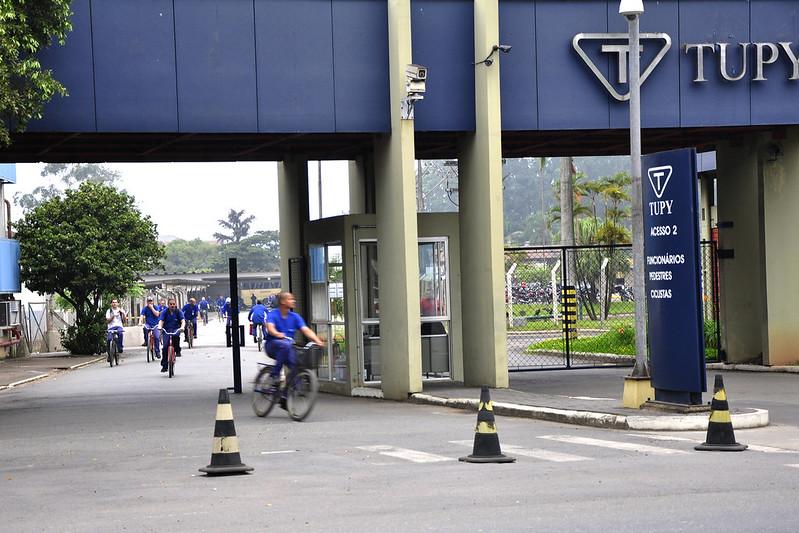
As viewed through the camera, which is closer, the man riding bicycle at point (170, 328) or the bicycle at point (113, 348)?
the man riding bicycle at point (170, 328)

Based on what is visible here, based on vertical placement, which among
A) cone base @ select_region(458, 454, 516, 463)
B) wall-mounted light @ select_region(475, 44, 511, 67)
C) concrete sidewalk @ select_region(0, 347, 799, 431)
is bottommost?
concrete sidewalk @ select_region(0, 347, 799, 431)

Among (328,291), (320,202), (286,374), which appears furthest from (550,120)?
(320,202)

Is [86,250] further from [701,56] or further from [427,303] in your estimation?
[701,56]

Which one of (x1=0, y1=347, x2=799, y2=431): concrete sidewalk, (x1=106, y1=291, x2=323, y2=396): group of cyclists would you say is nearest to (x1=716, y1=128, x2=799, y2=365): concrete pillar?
(x1=0, y1=347, x2=799, y2=431): concrete sidewalk

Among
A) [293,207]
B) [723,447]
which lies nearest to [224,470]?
[723,447]

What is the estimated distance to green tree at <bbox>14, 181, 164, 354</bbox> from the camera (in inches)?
1499

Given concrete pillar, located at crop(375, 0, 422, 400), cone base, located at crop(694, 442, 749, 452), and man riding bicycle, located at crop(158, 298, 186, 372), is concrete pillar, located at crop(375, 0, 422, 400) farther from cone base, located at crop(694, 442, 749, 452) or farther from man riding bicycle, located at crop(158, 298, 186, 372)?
man riding bicycle, located at crop(158, 298, 186, 372)

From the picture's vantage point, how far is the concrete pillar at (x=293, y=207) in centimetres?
2289

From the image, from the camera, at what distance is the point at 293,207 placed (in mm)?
23078

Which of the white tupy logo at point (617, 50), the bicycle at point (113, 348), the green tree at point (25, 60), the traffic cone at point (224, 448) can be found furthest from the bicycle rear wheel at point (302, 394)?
the bicycle at point (113, 348)

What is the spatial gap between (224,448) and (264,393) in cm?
560

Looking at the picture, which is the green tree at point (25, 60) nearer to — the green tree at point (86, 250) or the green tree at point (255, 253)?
the green tree at point (86, 250)

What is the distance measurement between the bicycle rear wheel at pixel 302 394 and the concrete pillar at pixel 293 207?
7458 millimetres

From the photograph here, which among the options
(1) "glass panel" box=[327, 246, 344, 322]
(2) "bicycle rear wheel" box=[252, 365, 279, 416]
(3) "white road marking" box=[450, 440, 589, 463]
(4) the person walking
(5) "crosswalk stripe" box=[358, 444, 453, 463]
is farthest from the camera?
(4) the person walking
